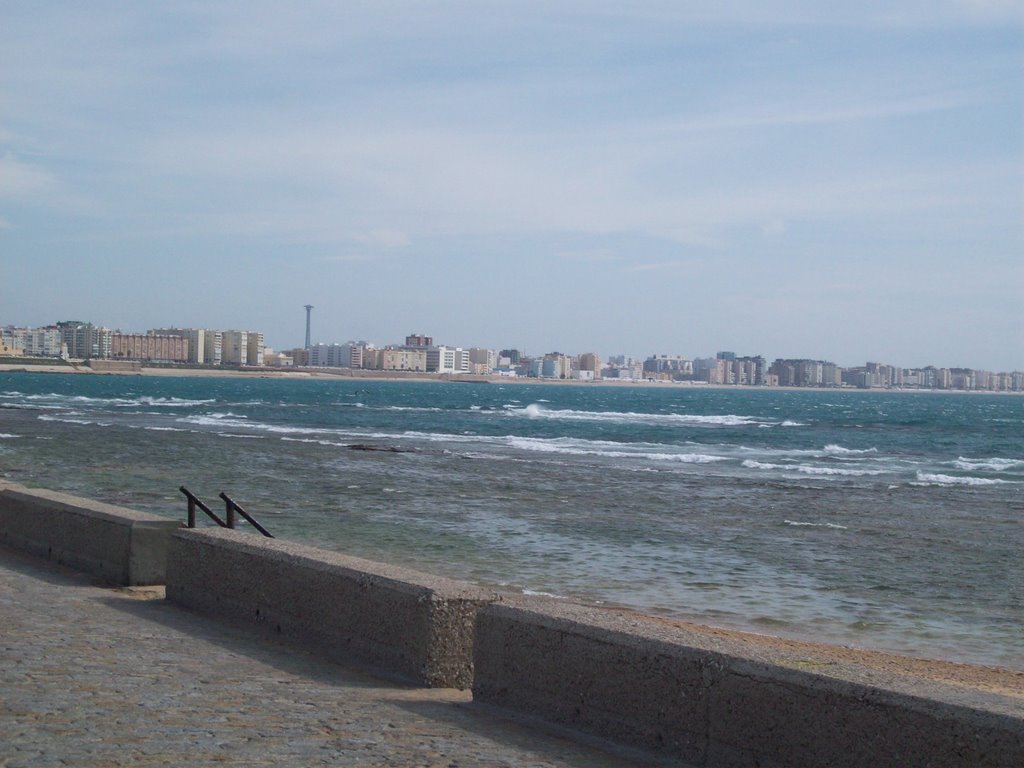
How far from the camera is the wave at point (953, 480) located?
3594cm

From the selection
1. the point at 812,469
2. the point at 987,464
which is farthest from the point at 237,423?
the point at 987,464

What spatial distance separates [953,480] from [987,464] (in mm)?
9752

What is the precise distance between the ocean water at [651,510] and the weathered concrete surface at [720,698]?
713 centimetres

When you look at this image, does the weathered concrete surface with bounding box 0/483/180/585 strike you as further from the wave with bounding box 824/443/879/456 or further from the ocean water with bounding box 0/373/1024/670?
the wave with bounding box 824/443/879/456

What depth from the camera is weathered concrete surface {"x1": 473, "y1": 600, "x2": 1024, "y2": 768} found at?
178 inches

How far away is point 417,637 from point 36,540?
559cm

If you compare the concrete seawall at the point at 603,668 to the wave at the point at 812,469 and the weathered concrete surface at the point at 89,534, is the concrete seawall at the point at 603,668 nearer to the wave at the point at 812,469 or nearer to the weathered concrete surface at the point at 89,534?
the weathered concrete surface at the point at 89,534

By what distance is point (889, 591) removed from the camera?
1586 centimetres

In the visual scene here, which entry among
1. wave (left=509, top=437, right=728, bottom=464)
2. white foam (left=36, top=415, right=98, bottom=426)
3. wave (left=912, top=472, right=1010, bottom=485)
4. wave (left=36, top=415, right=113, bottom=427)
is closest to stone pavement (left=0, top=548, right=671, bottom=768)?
wave (left=912, top=472, right=1010, bottom=485)

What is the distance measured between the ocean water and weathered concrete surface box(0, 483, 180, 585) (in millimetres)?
5476

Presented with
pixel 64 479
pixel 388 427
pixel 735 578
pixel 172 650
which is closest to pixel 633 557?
pixel 735 578

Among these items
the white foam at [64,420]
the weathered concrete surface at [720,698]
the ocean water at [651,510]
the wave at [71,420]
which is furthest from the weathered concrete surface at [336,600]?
the white foam at [64,420]

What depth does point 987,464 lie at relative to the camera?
45.7 m

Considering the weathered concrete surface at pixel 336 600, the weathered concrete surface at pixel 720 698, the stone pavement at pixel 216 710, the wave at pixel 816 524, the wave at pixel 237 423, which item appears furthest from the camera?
the wave at pixel 237 423
